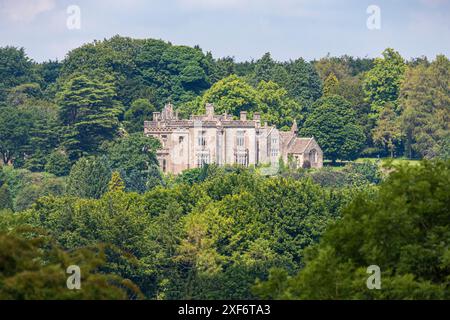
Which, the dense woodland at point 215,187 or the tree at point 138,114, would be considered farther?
the tree at point 138,114

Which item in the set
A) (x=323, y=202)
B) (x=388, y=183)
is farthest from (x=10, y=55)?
(x=388, y=183)

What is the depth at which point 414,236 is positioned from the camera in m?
52.5

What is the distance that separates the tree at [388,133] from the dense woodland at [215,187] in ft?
0.95

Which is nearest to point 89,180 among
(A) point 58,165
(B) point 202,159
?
(A) point 58,165

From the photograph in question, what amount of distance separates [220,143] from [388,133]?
64.1 ft

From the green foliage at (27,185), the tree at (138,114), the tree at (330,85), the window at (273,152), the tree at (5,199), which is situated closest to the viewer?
the tree at (5,199)

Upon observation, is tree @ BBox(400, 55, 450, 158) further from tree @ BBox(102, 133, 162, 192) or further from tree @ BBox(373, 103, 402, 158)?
tree @ BBox(102, 133, 162, 192)

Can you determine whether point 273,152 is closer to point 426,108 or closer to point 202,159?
point 202,159

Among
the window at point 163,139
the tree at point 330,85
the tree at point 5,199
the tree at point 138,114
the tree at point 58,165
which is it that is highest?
the tree at point 330,85

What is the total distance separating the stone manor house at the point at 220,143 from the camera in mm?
149125

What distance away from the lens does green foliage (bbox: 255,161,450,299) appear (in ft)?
164

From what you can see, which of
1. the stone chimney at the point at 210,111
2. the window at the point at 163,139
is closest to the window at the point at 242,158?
the stone chimney at the point at 210,111

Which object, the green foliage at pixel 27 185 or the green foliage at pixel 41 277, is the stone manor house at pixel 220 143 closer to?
the green foliage at pixel 27 185
